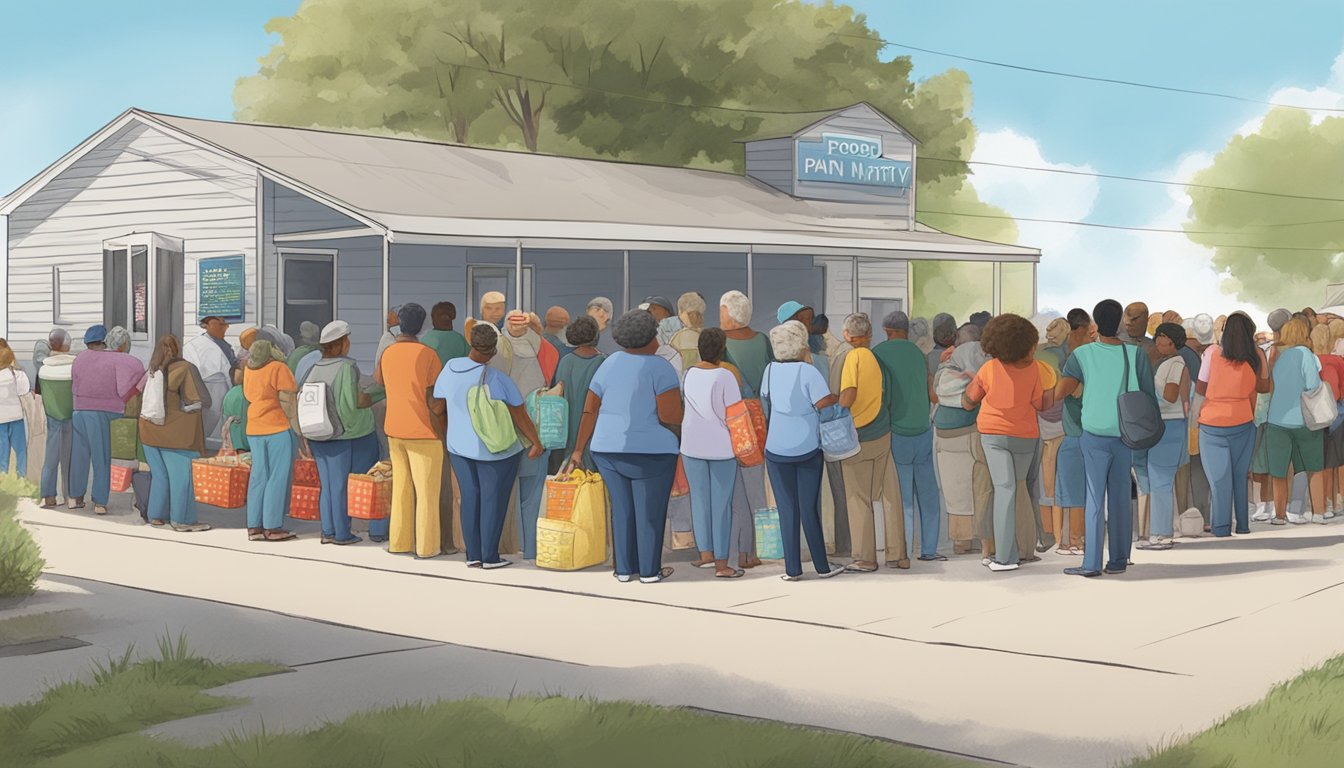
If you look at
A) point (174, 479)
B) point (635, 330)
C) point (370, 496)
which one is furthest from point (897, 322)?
point (174, 479)

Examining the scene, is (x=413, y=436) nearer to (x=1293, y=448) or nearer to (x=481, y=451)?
(x=481, y=451)

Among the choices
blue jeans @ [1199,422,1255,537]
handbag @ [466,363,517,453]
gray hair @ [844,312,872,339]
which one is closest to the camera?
gray hair @ [844,312,872,339]

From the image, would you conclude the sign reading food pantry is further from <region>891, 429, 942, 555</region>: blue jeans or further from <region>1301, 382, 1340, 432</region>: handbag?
<region>891, 429, 942, 555</region>: blue jeans

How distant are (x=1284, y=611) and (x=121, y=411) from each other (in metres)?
10.1

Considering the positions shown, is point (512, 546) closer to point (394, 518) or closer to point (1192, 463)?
point (394, 518)

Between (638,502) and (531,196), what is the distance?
14113mm

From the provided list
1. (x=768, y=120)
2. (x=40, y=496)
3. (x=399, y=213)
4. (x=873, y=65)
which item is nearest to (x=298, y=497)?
(x=40, y=496)

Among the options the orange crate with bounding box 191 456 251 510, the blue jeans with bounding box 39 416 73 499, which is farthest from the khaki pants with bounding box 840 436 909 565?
the blue jeans with bounding box 39 416 73 499

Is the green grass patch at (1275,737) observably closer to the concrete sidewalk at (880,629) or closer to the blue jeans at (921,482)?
the concrete sidewalk at (880,629)

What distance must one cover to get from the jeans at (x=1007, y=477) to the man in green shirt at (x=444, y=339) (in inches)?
156

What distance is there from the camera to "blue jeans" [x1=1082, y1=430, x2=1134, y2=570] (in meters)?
11.4

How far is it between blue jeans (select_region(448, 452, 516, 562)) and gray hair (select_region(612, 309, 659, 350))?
1.41 metres

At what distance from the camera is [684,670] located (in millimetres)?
8352

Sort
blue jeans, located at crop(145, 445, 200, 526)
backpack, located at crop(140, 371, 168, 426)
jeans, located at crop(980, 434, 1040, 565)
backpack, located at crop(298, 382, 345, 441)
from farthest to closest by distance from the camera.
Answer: blue jeans, located at crop(145, 445, 200, 526) < backpack, located at crop(140, 371, 168, 426) < backpack, located at crop(298, 382, 345, 441) < jeans, located at crop(980, 434, 1040, 565)
